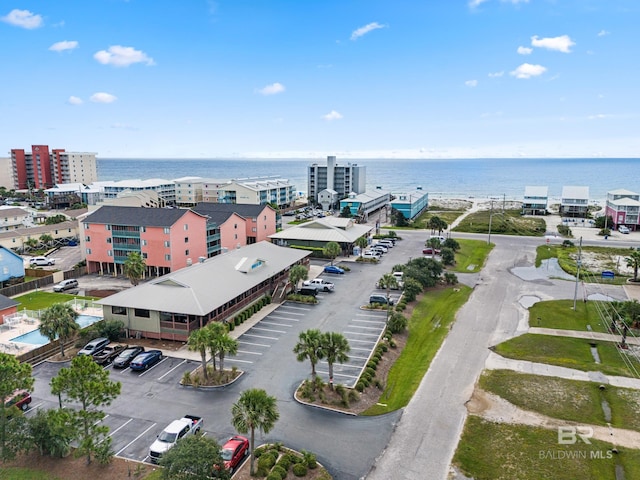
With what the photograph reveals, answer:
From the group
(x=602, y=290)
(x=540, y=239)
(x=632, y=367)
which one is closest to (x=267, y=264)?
(x=632, y=367)

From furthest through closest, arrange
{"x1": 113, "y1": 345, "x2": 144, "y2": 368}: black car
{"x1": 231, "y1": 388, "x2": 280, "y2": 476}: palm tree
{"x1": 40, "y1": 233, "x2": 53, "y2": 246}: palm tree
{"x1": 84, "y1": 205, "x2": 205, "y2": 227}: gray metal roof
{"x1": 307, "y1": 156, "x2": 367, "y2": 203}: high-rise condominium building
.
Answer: {"x1": 307, "y1": 156, "x2": 367, "y2": 203}: high-rise condominium building → {"x1": 40, "y1": 233, "x2": 53, "y2": 246}: palm tree → {"x1": 84, "y1": 205, "x2": 205, "y2": 227}: gray metal roof → {"x1": 113, "y1": 345, "x2": 144, "y2": 368}: black car → {"x1": 231, "y1": 388, "x2": 280, "y2": 476}: palm tree

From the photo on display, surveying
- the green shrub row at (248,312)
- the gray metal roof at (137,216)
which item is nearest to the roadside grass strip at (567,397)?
the green shrub row at (248,312)

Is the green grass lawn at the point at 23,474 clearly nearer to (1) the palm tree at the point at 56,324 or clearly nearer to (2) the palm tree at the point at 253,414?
(2) the palm tree at the point at 253,414

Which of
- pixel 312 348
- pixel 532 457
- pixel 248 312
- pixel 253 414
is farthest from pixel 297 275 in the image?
pixel 532 457

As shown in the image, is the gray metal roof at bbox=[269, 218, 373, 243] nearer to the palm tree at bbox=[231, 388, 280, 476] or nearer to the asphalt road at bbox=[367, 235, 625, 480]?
the asphalt road at bbox=[367, 235, 625, 480]

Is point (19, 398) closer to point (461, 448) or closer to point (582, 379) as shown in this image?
point (461, 448)

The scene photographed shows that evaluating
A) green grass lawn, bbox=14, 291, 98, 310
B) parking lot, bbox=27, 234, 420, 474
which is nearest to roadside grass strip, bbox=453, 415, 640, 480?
parking lot, bbox=27, 234, 420, 474
